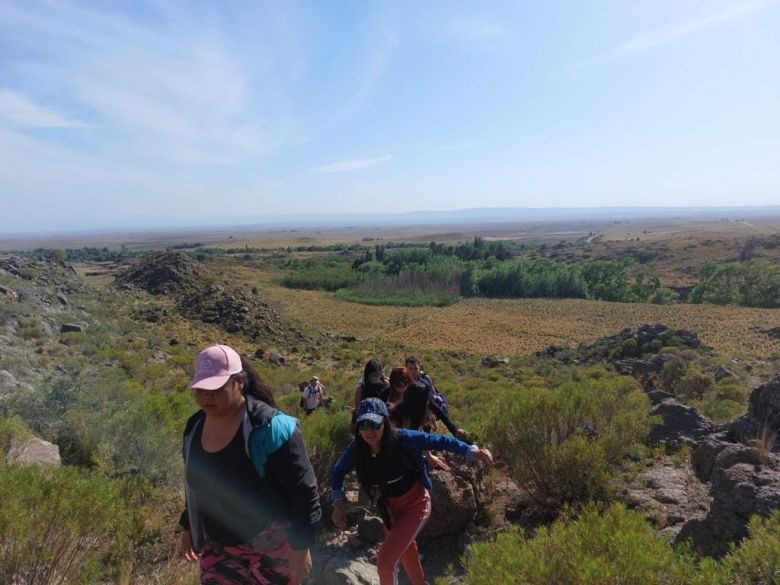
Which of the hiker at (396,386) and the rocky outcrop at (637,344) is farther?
the rocky outcrop at (637,344)

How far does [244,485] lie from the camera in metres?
2.32

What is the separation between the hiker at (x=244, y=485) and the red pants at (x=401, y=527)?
0.94m

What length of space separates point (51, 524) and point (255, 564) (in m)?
1.41

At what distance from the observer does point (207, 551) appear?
2518 millimetres

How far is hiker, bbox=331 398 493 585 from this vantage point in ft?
10.4

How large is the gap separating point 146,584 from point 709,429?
692 centimetres

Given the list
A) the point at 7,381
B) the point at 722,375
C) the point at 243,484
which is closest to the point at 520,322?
the point at 722,375

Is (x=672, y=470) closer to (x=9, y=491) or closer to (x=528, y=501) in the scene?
(x=528, y=501)

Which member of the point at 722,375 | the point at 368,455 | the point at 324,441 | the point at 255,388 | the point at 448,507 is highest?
the point at 255,388

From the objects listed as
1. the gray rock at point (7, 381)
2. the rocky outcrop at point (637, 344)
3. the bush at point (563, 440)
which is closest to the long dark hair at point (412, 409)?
the bush at point (563, 440)

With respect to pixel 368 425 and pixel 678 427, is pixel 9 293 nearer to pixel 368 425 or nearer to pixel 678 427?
pixel 368 425

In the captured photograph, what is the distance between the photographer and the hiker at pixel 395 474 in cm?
316

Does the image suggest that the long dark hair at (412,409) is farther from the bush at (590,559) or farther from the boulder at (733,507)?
the boulder at (733,507)

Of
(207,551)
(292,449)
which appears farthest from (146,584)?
(292,449)
